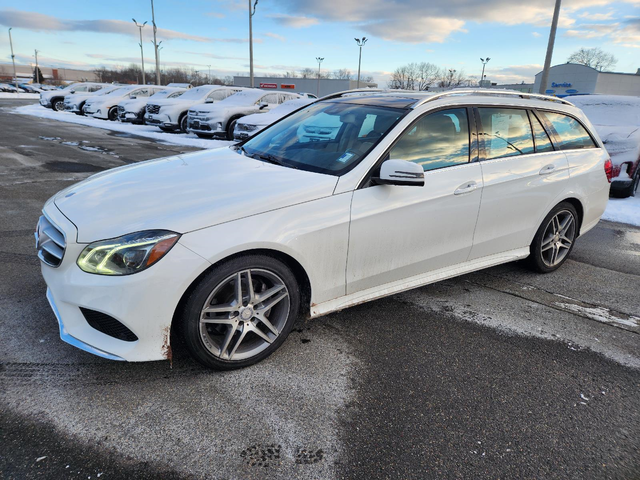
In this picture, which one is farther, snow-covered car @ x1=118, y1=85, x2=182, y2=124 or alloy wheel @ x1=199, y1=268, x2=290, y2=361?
Result: snow-covered car @ x1=118, y1=85, x2=182, y2=124

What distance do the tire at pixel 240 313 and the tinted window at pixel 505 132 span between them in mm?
2084

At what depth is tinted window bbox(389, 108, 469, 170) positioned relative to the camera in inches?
129

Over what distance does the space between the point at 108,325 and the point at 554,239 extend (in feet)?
13.2

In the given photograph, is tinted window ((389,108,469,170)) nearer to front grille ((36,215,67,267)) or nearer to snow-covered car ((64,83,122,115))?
front grille ((36,215,67,267))

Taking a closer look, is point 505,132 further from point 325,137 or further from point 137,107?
point 137,107

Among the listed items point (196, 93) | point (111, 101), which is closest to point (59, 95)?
point (111, 101)

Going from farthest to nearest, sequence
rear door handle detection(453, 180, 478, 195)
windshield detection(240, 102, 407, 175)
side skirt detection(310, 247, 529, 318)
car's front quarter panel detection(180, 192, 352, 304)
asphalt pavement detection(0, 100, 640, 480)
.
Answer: rear door handle detection(453, 180, 478, 195) → windshield detection(240, 102, 407, 175) → side skirt detection(310, 247, 529, 318) → car's front quarter panel detection(180, 192, 352, 304) → asphalt pavement detection(0, 100, 640, 480)

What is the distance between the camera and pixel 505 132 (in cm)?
388

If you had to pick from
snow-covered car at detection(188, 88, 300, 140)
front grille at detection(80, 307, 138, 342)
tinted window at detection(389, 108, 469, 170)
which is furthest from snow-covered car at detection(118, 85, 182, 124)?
front grille at detection(80, 307, 138, 342)

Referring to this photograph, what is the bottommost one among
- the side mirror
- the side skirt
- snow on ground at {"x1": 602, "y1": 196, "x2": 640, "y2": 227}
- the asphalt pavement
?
the asphalt pavement

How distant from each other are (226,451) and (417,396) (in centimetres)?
112

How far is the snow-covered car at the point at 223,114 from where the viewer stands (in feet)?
48.1

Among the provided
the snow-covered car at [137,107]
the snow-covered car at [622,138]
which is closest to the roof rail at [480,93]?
the snow-covered car at [622,138]

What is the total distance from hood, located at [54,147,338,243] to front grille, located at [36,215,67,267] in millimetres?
119
